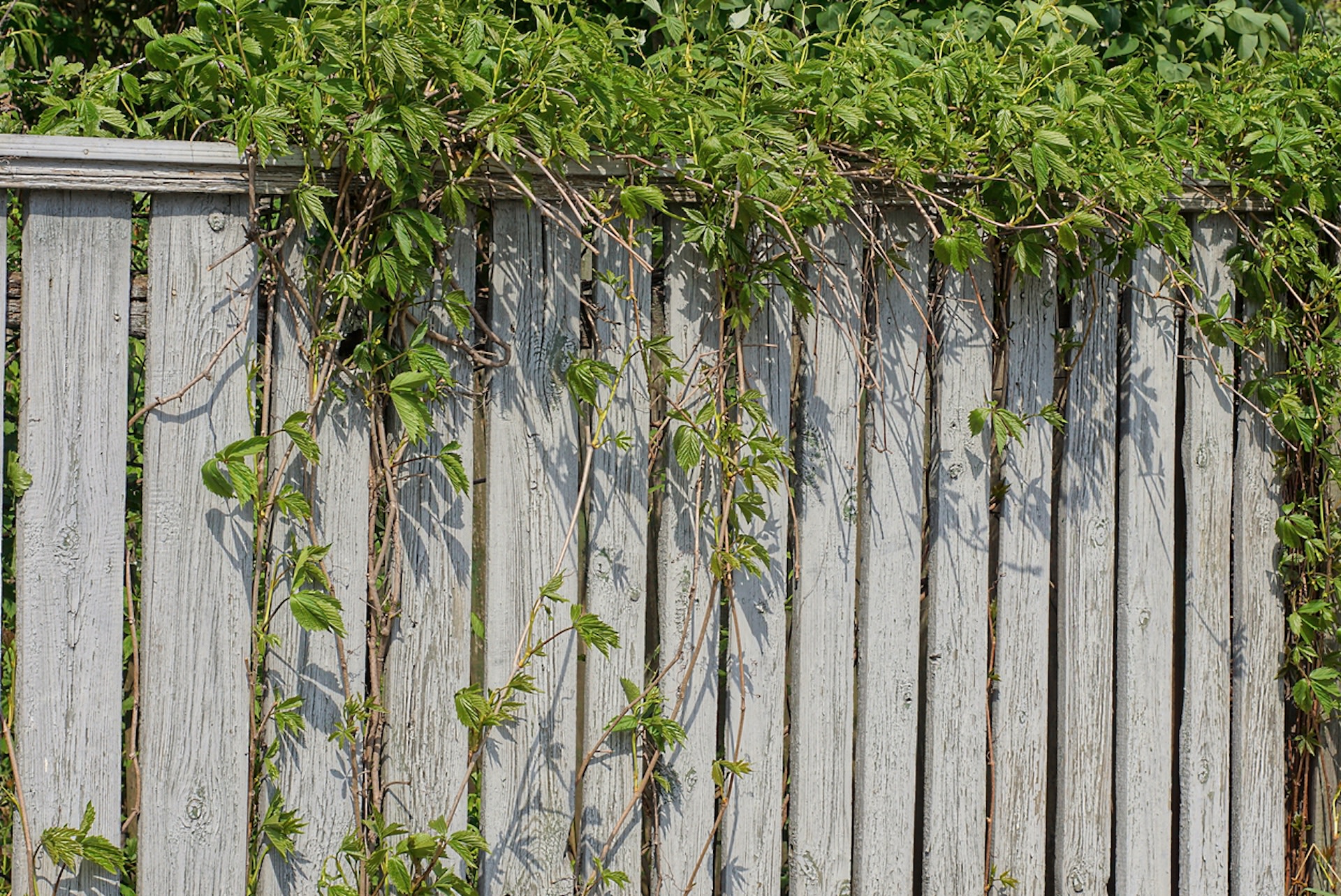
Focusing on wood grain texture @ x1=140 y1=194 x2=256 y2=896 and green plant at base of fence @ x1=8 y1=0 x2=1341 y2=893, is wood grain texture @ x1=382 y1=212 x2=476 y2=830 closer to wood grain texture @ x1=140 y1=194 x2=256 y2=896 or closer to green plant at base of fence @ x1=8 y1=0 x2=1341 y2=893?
green plant at base of fence @ x1=8 y1=0 x2=1341 y2=893

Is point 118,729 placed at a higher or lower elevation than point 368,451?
lower

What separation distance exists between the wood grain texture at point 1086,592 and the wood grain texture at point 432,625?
4.12 feet

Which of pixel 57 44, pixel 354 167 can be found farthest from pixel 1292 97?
pixel 57 44

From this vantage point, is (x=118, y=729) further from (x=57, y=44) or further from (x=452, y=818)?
(x=57, y=44)

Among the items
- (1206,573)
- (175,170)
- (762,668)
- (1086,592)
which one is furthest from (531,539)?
(1206,573)

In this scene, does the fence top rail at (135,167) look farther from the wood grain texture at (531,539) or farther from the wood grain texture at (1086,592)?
the wood grain texture at (1086,592)

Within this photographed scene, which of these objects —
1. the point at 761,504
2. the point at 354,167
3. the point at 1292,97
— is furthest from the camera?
the point at 1292,97

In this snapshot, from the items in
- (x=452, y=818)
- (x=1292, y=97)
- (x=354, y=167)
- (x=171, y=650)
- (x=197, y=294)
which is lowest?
(x=452, y=818)

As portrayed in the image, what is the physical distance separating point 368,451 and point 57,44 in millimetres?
1960

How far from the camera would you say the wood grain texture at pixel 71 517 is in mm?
1872

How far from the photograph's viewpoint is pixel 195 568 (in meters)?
1.96

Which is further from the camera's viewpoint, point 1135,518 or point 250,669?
point 1135,518

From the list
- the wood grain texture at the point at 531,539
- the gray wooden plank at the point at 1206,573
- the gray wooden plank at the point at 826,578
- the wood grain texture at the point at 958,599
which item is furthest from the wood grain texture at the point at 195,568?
the gray wooden plank at the point at 1206,573

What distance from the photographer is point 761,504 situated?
86.3 inches
